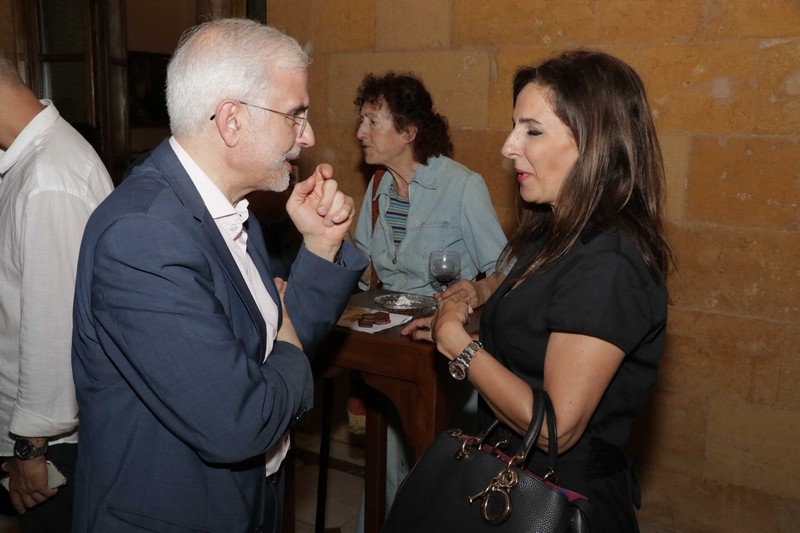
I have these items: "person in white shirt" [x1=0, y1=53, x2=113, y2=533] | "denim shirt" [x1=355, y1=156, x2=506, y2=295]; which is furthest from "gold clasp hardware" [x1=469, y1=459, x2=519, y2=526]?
"denim shirt" [x1=355, y1=156, x2=506, y2=295]

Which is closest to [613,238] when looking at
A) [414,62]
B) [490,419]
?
[490,419]

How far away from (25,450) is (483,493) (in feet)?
4.91

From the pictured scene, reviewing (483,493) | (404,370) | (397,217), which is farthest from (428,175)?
(483,493)

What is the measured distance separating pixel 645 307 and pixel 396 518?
30.7 inches

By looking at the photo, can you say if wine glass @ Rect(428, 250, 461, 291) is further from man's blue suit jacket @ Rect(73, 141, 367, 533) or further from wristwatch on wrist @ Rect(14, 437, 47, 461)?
wristwatch on wrist @ Rect(14, 437, 47, 461)

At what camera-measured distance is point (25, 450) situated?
2.21 meters

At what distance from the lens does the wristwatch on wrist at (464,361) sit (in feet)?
6.12

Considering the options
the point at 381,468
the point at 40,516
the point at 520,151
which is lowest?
the point at 381,468

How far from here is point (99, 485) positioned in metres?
1.54

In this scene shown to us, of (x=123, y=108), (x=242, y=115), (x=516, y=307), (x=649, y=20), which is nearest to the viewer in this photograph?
(x=242, y=115)

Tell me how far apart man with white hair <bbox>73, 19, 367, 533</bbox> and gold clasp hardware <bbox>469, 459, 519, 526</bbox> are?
46 centimetres

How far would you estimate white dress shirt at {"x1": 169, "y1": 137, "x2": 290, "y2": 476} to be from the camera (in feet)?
5.48

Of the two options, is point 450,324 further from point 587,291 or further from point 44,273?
point 44,273

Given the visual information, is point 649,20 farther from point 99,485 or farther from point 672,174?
point 99,485
